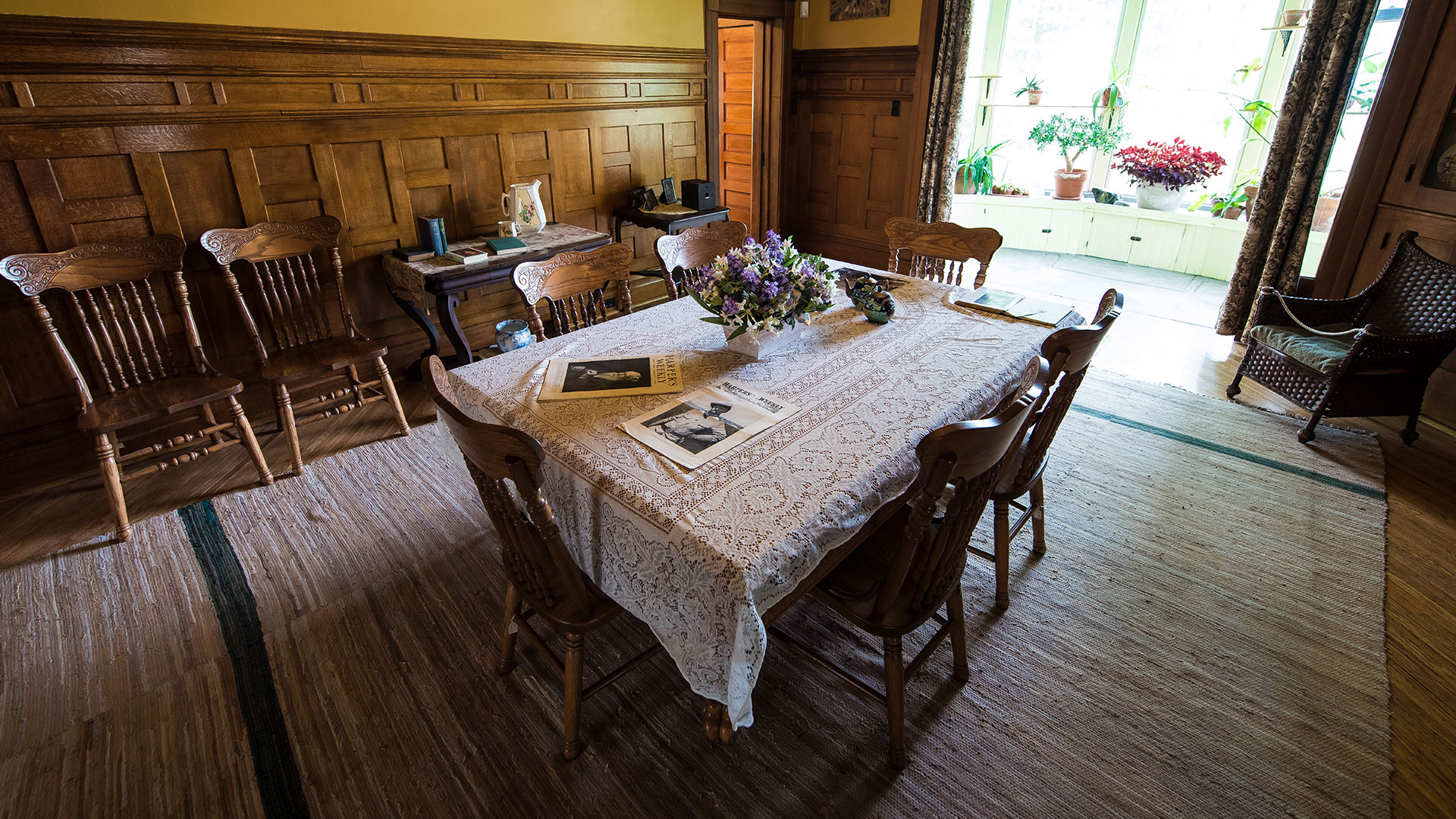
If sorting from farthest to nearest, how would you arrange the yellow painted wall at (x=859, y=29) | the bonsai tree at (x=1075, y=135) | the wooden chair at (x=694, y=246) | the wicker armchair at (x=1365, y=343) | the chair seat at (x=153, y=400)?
the bonsai tree at (x=1075, y=135) < the yellow painted wall at (x=859, y=29) < the wicker armchair at (x=1365, y=343) < the wooden chair at (x=694, y=246) < the chair seat at (x=153, y=400)

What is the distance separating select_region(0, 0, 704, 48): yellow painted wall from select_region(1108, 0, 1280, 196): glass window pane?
12.4ft

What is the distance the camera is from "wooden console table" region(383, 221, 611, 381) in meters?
2.98

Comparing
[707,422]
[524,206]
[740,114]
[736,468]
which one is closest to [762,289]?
[707,422]

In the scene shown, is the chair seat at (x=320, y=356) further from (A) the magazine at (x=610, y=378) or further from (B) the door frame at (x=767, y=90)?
(B) the door frame at (x=767, y=90)

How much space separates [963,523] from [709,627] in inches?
22.7

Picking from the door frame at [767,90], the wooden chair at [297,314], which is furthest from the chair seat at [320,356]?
the door frame at [767,90]

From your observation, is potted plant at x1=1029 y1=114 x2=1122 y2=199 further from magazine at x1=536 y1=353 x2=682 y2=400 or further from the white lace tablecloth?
magazine at x1=536 y1=353 x2=682 y2=400

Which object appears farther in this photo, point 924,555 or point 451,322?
point 451,322

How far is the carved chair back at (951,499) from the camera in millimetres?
1178

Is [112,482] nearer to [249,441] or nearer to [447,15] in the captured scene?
[249,441]

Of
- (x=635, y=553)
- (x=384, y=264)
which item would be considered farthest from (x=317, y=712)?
(x=384, y=264)

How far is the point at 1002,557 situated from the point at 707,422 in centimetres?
110

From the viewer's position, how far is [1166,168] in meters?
5.37

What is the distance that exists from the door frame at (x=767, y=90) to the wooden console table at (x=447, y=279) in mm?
1674
